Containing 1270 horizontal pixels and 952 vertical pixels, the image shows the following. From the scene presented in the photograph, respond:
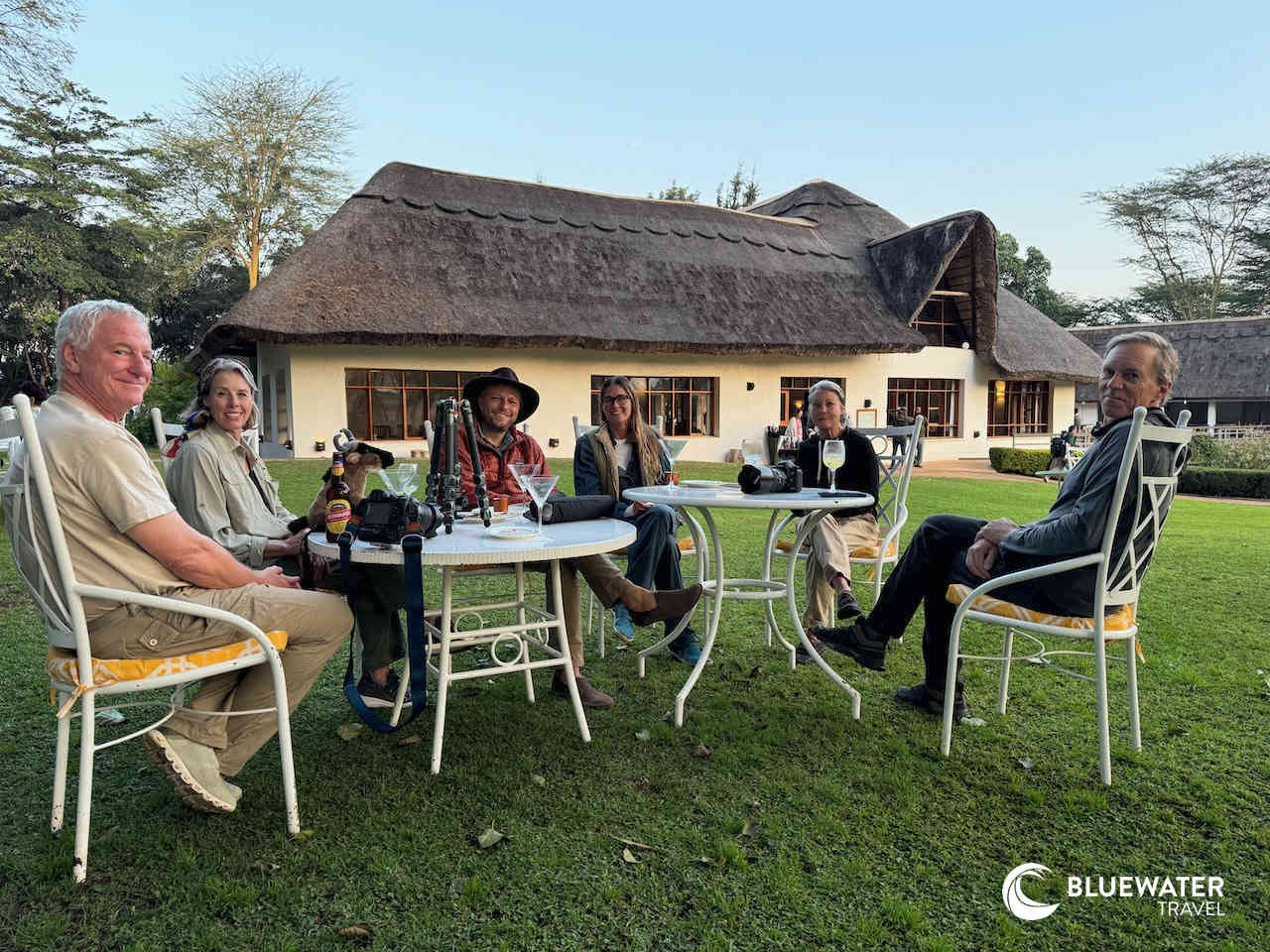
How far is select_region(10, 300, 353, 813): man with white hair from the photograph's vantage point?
1.72m

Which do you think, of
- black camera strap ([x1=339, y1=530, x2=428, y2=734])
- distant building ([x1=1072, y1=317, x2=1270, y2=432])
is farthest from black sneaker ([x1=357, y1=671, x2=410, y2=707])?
distant building ([x1=1072, y1=317, x2=1270, y2=432])

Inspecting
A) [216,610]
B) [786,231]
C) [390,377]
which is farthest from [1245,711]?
[786,231]

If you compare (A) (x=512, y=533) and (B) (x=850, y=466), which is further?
(B) (x=850, y=466)

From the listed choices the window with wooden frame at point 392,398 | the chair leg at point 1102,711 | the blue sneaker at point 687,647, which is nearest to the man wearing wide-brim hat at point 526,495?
the blue sneaker at point 687,647

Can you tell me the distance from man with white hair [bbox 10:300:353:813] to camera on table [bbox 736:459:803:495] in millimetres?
1517

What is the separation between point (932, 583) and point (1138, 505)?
76 cm

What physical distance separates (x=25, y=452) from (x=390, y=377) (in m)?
12.7

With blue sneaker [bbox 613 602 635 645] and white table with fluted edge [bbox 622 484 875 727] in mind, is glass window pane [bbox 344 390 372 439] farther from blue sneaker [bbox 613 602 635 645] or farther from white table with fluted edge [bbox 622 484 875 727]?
white table with fluted edge [bbox 622 484 875 727]

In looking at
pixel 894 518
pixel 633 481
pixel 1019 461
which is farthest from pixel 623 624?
pixel 1019 461

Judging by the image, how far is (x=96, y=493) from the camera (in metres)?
1.71

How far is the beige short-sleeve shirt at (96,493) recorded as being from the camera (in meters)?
1.70

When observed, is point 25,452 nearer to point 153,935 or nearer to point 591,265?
point 153,935

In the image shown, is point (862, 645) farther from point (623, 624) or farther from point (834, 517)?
point (623, 624)

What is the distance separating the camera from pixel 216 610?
179cm
